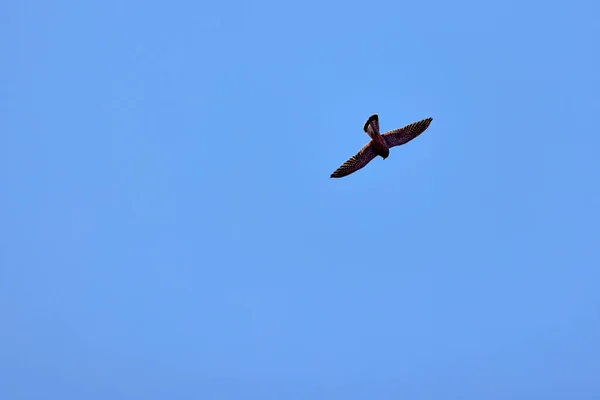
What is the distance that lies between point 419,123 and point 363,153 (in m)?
4.21

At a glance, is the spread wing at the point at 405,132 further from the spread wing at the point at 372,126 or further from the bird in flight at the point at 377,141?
the spread wing at the point at 372,126

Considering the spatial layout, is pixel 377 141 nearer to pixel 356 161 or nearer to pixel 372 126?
pixel 372 126

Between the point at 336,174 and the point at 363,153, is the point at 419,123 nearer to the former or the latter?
the point at 363,153

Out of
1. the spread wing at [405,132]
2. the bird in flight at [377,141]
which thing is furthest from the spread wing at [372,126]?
the spread wing at [405,132]

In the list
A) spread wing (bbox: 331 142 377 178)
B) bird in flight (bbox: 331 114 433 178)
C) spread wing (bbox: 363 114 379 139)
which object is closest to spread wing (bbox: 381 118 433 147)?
bird in flight (bbox: 331 114 433 178)

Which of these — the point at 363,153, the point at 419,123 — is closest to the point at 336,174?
the point at 363,153

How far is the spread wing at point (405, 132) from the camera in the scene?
121 ft

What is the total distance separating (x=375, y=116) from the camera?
35688 mm

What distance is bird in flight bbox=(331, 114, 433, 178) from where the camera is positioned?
3672 centimetres

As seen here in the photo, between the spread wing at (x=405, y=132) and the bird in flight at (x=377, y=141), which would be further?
the spread wing at (x=405, y=132)

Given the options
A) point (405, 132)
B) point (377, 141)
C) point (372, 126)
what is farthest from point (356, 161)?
point (405, 132)

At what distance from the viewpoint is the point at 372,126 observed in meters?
36.3

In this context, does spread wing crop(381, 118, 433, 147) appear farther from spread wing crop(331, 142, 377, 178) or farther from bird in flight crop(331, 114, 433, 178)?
spread wing crop(331, 142, 377, 178)

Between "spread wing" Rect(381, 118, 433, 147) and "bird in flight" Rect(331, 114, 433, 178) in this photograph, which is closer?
"bird in flight" Rect(331, 114, 433, 178)
